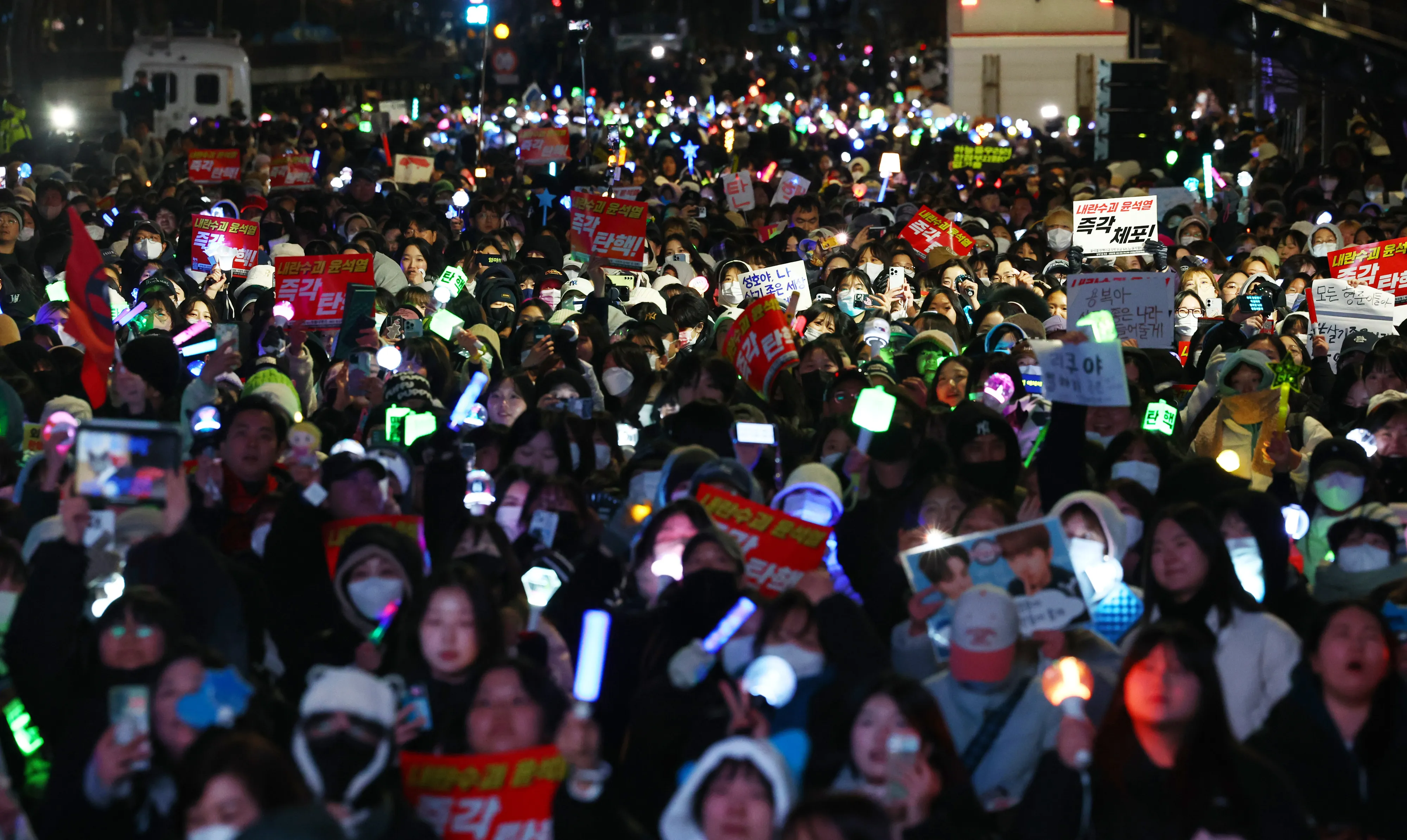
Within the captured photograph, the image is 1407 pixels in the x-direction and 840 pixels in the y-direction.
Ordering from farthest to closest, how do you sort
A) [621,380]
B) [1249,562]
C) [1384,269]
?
1. [1384,269]
2. [621,380]
3. [1249,562]

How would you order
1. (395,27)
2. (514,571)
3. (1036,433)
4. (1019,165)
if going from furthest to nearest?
(395,27)
(1019,165)
(1036,433)
(514,571)

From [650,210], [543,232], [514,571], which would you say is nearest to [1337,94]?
[650,210]

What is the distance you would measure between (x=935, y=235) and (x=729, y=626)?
9.61 metres

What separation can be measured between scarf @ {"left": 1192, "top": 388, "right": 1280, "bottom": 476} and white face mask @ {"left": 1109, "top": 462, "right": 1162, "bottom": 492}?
1.23m

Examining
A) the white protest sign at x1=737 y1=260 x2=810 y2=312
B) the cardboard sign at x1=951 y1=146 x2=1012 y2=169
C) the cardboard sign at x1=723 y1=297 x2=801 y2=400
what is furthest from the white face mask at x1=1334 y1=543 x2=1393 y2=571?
the cardboard sign at x1=951 y1=146 x2=1012 y2=169

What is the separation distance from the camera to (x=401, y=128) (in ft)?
89.8

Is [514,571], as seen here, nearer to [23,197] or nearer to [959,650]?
[959,650]

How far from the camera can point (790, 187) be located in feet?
62.0

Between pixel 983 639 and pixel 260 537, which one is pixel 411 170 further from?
pixel 983 639

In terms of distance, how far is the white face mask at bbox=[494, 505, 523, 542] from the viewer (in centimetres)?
652

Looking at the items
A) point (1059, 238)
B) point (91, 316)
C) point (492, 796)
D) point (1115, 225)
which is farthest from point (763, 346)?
point (1059, 238)

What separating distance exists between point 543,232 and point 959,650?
456 inches

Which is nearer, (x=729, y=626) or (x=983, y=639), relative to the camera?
(x=983, y=639)

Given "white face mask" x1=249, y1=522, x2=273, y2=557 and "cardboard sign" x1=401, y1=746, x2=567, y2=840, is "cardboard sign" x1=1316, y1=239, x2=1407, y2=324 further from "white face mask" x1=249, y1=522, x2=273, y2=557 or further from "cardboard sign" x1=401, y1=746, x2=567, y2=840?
"cardboard sign" x1=401, y1=746, x2=567, y2=840
